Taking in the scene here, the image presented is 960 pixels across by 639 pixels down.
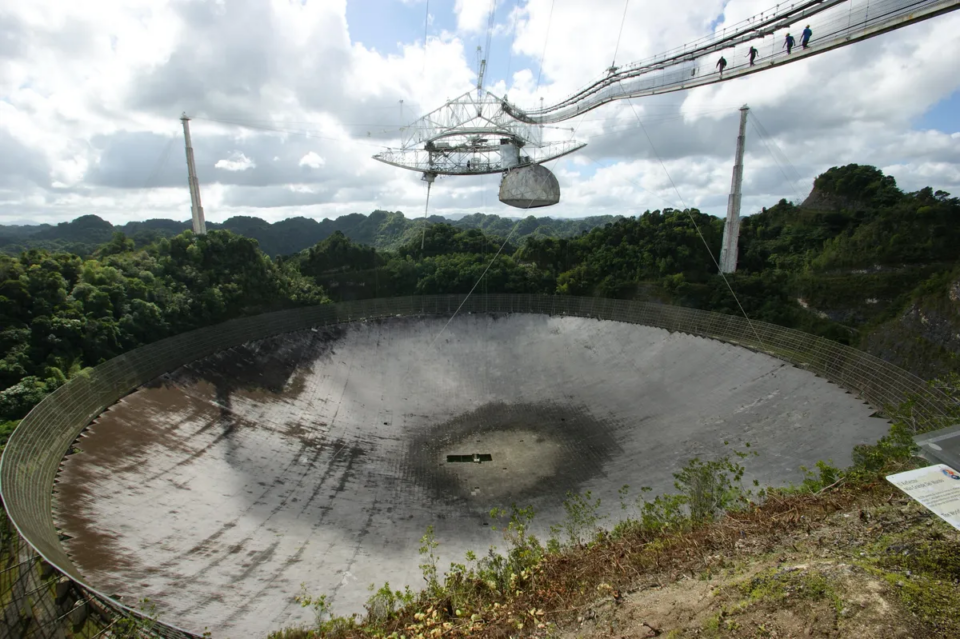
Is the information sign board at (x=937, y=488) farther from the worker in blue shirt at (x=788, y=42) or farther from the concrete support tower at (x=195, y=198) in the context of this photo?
the concrete support tower at (x=195, y=198)

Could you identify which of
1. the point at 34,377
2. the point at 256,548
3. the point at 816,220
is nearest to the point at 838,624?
the point at 256,548

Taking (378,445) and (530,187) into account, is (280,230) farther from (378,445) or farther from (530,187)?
(378,445)

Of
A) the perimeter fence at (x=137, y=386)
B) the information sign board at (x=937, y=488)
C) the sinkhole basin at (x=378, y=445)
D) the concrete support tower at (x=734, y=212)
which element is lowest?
the sinkhole basin at (x=378, y=445)

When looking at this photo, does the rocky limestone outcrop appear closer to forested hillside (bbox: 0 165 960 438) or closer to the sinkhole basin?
forested hillside (bbox: 0 165 960 438)

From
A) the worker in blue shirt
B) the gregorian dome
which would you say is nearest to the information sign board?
the worker in blue shirt

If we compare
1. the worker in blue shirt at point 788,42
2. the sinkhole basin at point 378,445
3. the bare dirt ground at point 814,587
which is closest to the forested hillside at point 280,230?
the sinkhole basin at point 378,445

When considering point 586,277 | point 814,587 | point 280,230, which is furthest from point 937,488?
point 280,230
